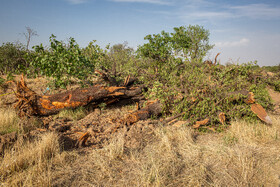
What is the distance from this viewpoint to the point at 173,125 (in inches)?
189

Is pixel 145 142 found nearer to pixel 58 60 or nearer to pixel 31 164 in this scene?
pixel 31 164

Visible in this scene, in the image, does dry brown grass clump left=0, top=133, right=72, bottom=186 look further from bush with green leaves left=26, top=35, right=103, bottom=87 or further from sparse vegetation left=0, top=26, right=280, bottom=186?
bush with green leaves left=26, top=35, right=103, bottom=87

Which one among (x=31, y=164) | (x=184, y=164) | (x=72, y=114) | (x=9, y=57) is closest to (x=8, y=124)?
(x=72, y=114)

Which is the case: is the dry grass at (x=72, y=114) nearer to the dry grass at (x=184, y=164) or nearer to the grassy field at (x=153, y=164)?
the grassy field at (x=153, y=164)

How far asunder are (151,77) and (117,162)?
5.01m

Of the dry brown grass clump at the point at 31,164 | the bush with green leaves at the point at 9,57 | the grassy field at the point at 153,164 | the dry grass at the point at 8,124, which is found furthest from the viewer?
the bush with green leaves at the point at 9,57

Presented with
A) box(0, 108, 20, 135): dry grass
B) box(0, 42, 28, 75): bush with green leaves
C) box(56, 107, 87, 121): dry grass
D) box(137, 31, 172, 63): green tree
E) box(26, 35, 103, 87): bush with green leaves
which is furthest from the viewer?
box(0, 42, 28, 75): bush with green leaves

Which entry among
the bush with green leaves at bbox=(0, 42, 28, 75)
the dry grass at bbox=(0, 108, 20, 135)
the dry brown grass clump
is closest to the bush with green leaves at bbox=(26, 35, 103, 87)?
the dry grass at bbox=(0, 108, 20, 135)

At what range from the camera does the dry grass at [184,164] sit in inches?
100

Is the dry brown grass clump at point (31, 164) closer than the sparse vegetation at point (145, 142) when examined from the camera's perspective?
Yes

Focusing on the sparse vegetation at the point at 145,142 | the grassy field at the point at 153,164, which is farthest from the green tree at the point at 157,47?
the grassy field at the point at 153,164

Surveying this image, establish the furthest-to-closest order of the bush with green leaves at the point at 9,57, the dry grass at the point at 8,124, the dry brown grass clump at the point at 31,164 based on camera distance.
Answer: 1. the bush with green leaves at the point at 9,57
2. the dry grass at the point at 8,124
3. the dry brown grass clump at the point at 31,164

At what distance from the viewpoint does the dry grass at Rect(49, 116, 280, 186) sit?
2.54 meters

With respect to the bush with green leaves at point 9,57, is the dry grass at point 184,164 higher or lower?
lower
